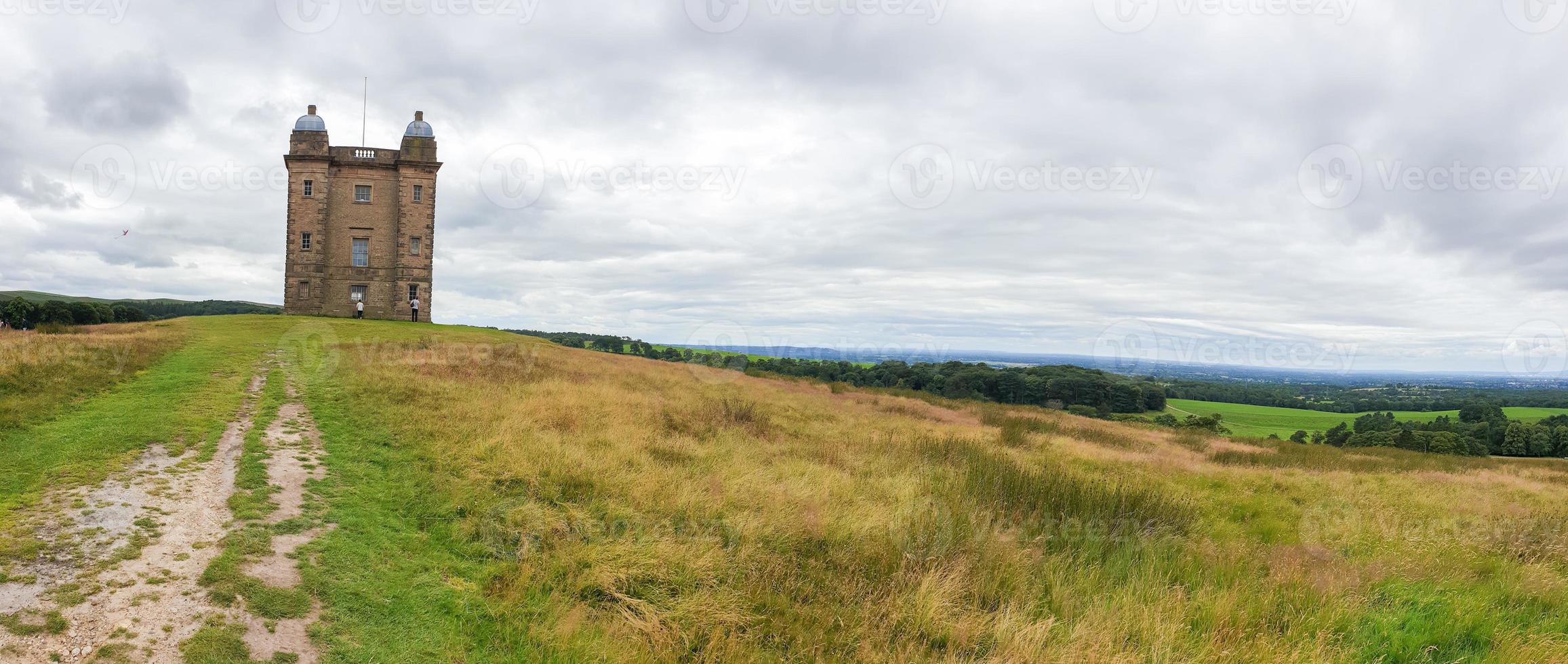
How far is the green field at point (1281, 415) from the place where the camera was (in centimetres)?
4619

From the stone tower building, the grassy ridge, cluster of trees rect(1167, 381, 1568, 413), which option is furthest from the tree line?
the stone tower building

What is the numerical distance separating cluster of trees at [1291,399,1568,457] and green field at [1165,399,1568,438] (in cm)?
324

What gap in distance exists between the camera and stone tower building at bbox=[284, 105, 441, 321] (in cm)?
3956

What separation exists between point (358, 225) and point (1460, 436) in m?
69.0

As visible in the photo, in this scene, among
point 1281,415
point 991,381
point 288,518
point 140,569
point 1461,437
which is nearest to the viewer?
point 140,569

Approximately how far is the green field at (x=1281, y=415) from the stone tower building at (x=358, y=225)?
5723 centimetres

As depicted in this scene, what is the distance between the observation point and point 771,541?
6.81 meters

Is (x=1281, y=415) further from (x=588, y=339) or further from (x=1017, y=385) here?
(x=588, y=339)

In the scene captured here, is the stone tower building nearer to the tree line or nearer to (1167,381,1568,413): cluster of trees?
the tree line

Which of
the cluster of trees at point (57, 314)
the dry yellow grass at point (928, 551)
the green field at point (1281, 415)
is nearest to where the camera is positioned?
the dry yellow grass at point (928, 551)

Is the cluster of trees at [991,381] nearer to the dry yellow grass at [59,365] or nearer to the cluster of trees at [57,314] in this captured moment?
the cluster of trees at [57,314]

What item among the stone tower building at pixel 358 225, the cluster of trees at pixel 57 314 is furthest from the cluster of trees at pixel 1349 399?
the cluster of trees at pixel 57 314

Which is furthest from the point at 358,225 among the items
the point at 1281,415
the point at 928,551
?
the point at 1281,415

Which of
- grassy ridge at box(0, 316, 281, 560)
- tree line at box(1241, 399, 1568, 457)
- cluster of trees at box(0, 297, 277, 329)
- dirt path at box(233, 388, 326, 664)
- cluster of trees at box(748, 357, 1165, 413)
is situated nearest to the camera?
dirt path at box(233, 388, 326, 664)
